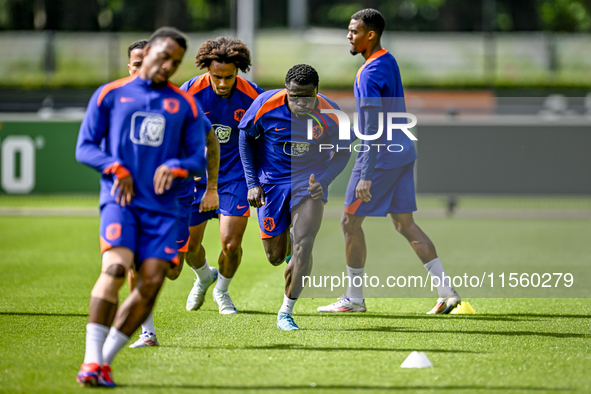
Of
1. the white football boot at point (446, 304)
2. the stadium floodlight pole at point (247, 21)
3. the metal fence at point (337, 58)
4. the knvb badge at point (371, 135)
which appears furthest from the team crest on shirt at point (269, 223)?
the metal fence at point (337, 58)

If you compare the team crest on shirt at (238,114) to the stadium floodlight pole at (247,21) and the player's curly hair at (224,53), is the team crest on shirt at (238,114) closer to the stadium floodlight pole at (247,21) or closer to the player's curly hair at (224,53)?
the player's curly hair at (224,53)

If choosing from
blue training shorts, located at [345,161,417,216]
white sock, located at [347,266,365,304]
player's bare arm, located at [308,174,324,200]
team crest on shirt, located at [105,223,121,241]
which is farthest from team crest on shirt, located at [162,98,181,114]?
white sock, located at [347,266,365,304]

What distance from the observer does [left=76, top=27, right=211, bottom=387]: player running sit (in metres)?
4.50

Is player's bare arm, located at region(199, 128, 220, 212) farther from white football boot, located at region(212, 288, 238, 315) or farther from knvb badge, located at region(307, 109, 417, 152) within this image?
white football boot, located at region(212, 288, 238, 315)

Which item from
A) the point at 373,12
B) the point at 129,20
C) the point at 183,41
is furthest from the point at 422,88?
the point at 183,41

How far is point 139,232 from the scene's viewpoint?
4.64 m

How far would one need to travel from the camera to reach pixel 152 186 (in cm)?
464

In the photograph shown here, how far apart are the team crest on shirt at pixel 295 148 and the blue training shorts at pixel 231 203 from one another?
77cm

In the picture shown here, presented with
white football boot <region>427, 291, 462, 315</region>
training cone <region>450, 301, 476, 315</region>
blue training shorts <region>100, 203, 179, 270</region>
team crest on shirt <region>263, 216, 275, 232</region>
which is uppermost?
blue training shorts <region>100, 203, 179, 270</region>

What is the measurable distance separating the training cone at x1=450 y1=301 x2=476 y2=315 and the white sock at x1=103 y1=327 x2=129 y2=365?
3.52 metres

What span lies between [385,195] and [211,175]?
6.38 feet

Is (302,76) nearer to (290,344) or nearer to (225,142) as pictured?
(225,142)

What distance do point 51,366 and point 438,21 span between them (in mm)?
39786

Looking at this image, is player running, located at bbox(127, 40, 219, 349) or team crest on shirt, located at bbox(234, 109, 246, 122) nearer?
player running, located at bbox(127, 40, 219, 349)
